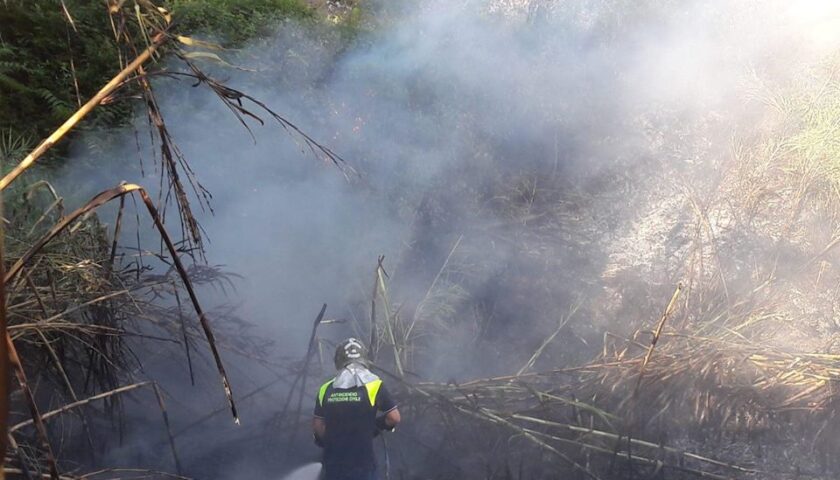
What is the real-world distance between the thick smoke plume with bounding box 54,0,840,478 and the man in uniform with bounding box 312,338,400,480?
1.16 meters

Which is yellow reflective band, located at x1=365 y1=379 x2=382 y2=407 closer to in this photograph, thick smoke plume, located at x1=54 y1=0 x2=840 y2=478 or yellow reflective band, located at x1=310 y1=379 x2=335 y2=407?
yellow reflective band, located at x1=310 y1=379 x2=335 y2=407

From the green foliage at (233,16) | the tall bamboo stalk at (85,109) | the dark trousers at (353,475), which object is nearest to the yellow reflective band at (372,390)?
the dark trousers at (353,475)

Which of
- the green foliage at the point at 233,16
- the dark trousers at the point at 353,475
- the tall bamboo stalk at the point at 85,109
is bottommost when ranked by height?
the dark trousers at the point at 353,475

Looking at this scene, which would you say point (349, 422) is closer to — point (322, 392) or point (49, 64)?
point (322, 392)

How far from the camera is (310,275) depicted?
6324mm

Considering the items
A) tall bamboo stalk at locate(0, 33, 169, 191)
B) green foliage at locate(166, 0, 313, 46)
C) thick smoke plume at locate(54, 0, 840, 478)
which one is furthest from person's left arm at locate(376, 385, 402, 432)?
green foliage at locate(166, 0, 313, 46)

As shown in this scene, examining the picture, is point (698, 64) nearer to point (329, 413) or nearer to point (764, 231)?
point (764, 231)

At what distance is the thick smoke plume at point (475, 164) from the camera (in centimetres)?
600

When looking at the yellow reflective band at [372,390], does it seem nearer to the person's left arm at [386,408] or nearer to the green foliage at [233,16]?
the person's left arm at [386,408]

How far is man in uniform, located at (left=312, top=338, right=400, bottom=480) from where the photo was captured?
12.5 ft

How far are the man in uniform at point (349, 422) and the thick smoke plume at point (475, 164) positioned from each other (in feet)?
3.81

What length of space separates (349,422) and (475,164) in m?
4.01

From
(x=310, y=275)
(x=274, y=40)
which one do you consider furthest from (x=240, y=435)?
(x=274, y=40)

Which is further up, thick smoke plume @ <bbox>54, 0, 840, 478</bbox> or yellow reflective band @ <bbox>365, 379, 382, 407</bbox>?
thick smoke plume @ <bbox>54, 0, 840, 478</bbox>
